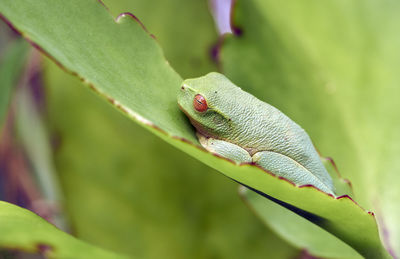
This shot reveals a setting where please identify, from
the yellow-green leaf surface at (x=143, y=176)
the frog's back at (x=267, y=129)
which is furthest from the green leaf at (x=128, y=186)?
the frog's back at (x=267, y=129)

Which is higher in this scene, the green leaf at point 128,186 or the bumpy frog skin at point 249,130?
the bumpy frog skin at point 249,130

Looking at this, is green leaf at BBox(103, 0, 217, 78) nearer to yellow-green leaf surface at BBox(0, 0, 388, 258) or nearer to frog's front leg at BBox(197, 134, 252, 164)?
frog's front leg at BBox(197, 134, 252, 164)

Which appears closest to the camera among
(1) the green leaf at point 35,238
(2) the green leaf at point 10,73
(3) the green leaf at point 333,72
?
(1) the green leaf at point 35,238

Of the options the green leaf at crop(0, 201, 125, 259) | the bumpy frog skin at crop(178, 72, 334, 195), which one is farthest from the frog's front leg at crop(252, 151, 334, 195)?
the green leaf at crop(0, 201, 125, 259)

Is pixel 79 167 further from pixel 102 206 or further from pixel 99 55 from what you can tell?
pixel 99 55

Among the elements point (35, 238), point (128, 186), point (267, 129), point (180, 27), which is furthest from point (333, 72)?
point (35, 238)

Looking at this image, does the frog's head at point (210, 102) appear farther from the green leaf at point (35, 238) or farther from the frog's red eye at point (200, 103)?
the green leaf at point (35, 238)
